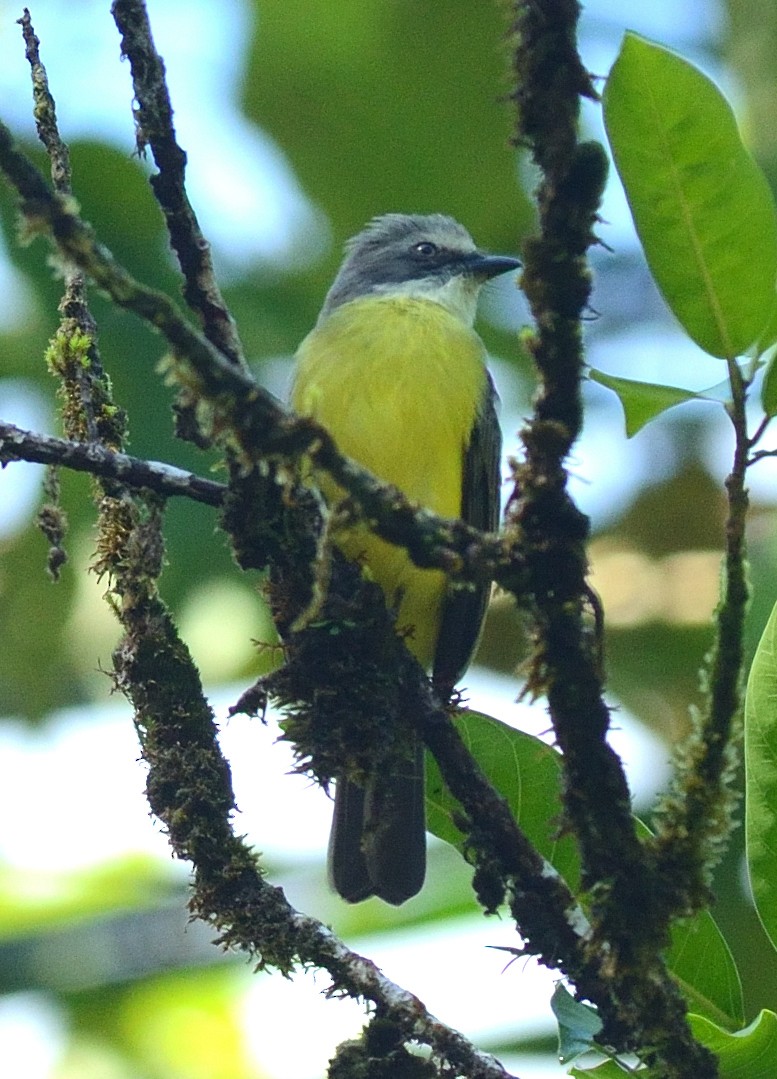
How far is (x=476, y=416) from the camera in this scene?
462 centimetres

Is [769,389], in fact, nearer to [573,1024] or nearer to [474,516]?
[573,1024]

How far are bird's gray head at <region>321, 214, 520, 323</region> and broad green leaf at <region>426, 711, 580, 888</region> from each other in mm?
2481

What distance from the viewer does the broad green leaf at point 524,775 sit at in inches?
114

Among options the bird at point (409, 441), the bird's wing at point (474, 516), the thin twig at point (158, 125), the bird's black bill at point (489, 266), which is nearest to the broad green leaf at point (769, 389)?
the thin twig at point (158, 125)

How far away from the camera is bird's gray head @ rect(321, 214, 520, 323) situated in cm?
548

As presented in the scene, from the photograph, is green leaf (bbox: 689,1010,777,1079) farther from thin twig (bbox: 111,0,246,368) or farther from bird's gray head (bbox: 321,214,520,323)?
bird's gray head (bbox: 321,214,520,323)

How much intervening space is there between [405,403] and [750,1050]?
2340mm

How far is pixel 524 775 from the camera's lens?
9.50 feet

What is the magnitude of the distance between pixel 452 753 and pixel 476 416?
210 centimetres

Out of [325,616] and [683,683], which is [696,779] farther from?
[683,683]

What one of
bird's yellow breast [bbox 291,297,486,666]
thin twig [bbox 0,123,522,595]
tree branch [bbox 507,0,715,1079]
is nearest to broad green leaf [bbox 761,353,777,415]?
tree branch [bbox 507,0,715,1079]

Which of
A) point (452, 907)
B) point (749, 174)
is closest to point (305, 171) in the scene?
point (452, 907)

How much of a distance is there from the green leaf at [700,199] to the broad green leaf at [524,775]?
93 cm

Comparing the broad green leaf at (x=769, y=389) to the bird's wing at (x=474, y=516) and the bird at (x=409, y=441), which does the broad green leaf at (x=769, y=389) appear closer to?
the bird at (x=409, y=441)
